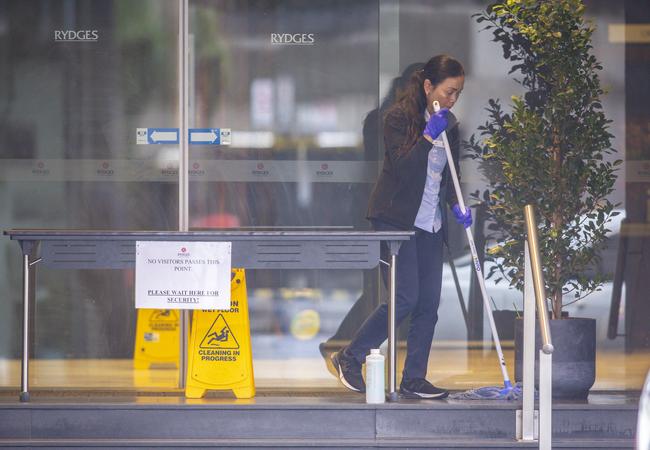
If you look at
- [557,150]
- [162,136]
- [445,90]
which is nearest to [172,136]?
[162,136]

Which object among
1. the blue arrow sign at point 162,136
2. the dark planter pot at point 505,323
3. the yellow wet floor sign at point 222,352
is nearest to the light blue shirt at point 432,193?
the yellow wet floor sign at point 222,352

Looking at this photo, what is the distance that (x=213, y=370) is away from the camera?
607 cm

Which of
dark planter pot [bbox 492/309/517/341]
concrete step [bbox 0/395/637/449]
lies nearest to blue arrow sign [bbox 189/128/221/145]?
concrete step [bbox 0/395/637/449]

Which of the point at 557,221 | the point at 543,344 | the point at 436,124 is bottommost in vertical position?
the point at 543,344

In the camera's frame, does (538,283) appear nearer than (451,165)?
Yes

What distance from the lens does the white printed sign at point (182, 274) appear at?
19.1ft

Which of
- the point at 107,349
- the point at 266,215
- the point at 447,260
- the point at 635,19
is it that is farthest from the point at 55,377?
the point at 635,19

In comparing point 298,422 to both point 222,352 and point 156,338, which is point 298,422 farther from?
point 156,338

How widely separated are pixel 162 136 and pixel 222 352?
1728mm

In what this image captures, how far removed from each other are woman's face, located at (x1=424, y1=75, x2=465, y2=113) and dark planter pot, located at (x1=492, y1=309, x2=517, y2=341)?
1.81 meters

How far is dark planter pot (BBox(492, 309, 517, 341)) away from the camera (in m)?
7.16

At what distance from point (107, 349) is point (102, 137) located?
140cm

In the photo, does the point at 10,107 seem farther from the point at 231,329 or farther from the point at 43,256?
the point at 231,329

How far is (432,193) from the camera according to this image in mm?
6109
